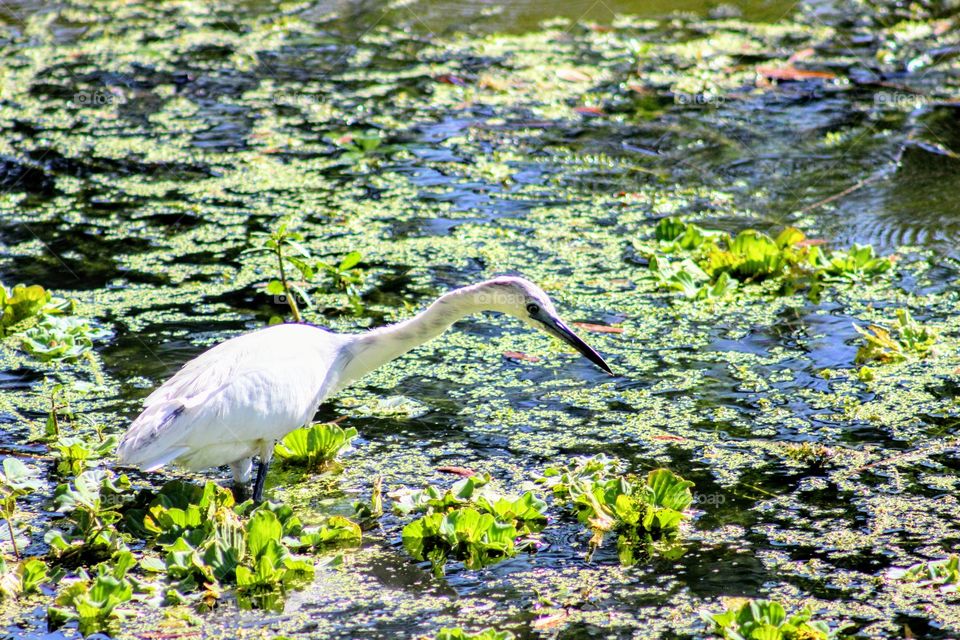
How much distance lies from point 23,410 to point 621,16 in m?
7.58

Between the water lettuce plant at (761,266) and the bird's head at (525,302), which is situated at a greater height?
the bird's head at (525,302)

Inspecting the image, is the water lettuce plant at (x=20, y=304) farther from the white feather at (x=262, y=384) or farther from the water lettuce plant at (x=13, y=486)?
the water lettuce plant at (x=13, y=486)

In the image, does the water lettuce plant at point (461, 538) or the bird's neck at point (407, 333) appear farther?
the bird's neck at point (407, 333)

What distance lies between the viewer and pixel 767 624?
338 centimetres

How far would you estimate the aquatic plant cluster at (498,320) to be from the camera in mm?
3803

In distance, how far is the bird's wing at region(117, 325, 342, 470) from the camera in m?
4.08

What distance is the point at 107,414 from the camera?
500 cm

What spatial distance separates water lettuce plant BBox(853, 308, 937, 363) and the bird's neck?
1996 millimetres

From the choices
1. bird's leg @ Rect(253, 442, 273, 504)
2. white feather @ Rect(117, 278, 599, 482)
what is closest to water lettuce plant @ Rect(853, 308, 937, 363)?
white feather @ Rect(117, 278, 599, 482)

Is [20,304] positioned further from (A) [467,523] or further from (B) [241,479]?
(A) [467,523]

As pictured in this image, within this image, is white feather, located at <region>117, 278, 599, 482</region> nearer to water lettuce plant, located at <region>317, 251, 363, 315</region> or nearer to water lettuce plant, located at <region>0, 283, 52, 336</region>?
water lettuce plant, located at <region>317, 251, 363, 315</region>

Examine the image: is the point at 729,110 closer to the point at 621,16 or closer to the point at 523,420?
the point at 621,16

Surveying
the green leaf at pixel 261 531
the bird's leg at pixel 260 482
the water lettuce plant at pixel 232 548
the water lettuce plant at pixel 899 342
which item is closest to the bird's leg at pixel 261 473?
the bird's leg at pixel 260 482

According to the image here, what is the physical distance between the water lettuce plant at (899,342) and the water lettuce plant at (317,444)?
8.27 ft
